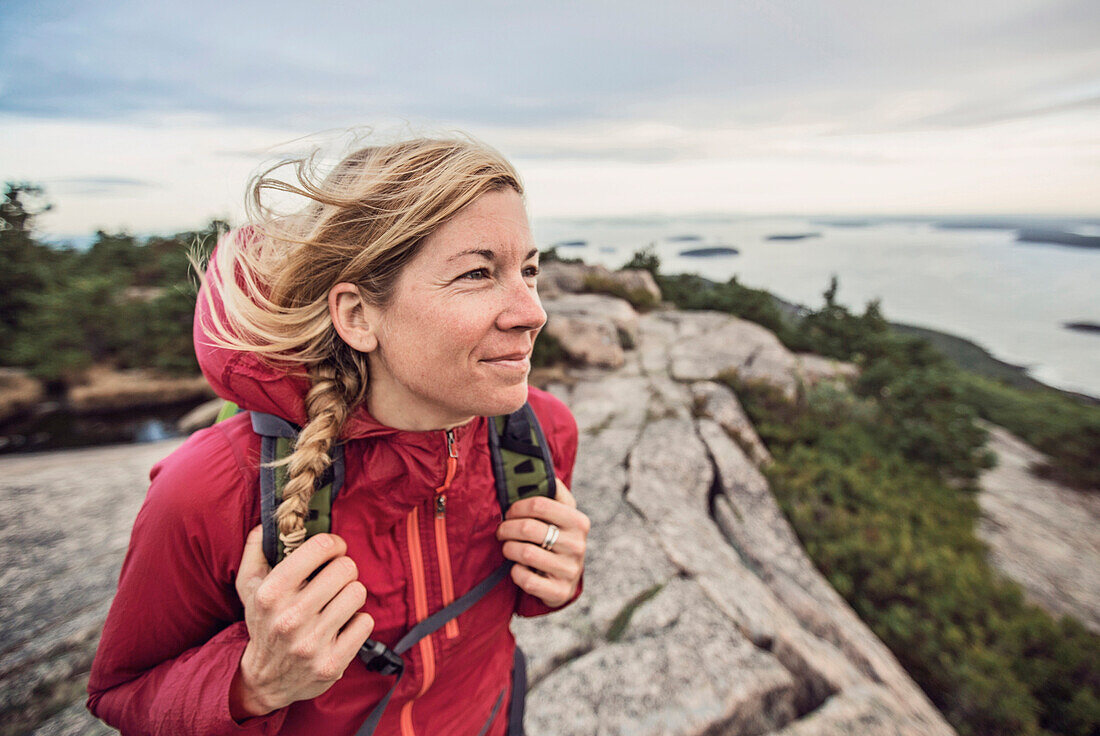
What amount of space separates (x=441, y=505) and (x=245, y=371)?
0.67 meters

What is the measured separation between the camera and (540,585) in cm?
145

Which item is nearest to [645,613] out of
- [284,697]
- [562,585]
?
[562,585]

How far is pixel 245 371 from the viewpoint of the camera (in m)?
1.18

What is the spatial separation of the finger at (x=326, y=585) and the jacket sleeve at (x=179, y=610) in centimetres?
25

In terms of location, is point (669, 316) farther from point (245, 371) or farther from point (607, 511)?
point (245, 371)

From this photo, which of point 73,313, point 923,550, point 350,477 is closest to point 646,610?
point 350,477

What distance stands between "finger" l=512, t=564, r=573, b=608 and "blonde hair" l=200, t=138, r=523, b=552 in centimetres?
66

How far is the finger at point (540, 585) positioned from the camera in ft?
4.73

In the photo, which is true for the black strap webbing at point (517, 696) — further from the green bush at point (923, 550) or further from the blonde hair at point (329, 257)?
the green bush at point (923, 550)

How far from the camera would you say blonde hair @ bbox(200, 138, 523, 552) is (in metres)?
1.21

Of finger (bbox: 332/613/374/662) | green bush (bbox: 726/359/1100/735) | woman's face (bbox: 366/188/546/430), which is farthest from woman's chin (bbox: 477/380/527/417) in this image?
green bush (bbox: 726/359/1100/735)

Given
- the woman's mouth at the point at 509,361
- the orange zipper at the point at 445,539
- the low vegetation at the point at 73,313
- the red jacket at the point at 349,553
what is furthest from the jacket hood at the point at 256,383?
the low vegetation at the point at 73,313

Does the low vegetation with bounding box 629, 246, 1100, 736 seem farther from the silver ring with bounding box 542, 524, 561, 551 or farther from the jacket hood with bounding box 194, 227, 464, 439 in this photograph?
the jacket hood with bounding box 194, 227, 464, 439

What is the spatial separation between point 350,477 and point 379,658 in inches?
20.0
